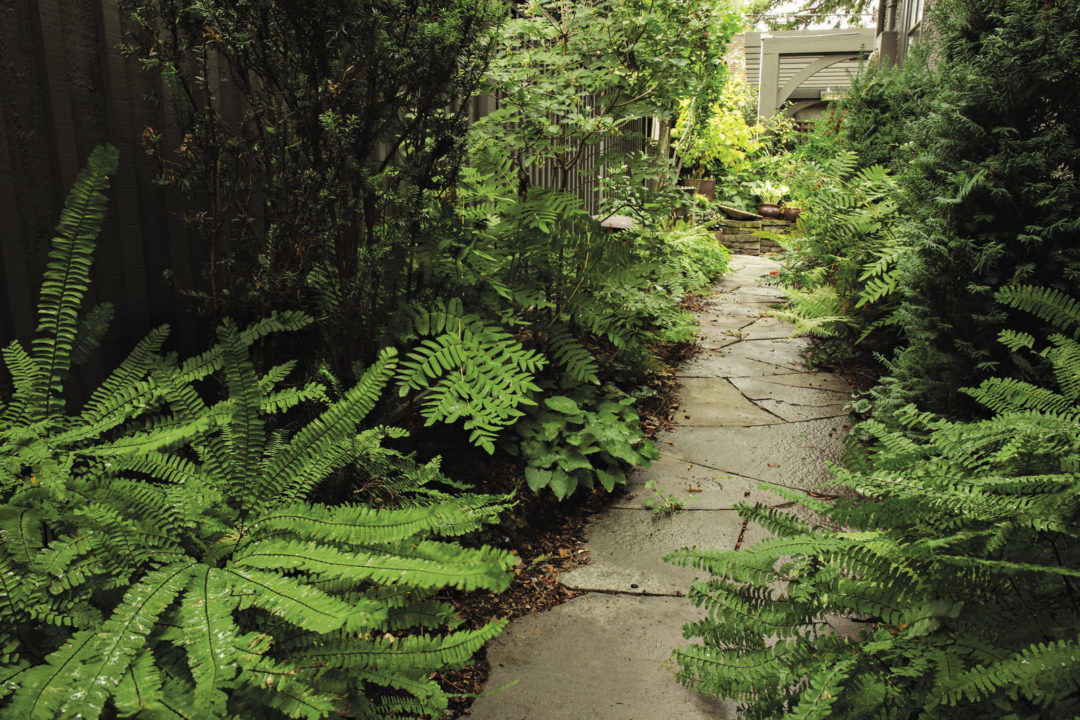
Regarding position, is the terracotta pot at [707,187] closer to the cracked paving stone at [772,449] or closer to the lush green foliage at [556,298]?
the cracked paving stone at [772,449]

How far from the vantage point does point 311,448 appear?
→ 64.7 inches

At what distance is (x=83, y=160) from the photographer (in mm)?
2158

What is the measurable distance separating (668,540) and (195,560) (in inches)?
75.0

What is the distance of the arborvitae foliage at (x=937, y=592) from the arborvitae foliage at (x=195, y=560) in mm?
652

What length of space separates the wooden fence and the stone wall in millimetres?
9172

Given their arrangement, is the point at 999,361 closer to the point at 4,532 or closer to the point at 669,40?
the point at 669,40

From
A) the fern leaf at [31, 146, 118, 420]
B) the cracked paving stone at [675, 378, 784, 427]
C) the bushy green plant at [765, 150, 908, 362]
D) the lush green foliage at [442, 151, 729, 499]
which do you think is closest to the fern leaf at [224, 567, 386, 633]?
the fern leaf at [31, 146, 118, 420]

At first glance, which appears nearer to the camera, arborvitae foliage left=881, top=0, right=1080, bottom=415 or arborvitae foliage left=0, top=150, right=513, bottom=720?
arborvitae foliage left=0, top=150, right=513, bottom=720

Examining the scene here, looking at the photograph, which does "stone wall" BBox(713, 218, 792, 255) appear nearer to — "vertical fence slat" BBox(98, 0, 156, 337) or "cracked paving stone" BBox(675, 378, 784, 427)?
"cracked paving stone" BBox(675, 378, 784, 427)

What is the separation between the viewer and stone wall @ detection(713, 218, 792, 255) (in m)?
10.6

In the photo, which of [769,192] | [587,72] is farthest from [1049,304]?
[769,192]

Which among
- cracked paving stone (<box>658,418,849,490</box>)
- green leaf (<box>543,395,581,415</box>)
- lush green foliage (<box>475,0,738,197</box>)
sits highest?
lush green foliage (<box>475,0,738,197</box>)

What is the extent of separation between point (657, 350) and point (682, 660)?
3499 mm

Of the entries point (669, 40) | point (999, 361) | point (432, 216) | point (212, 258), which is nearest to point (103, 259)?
point (212, 258)
